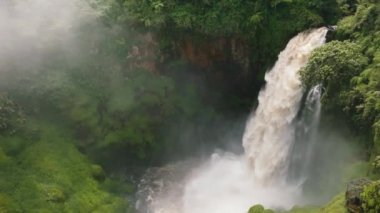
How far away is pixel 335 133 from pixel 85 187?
33.3ft

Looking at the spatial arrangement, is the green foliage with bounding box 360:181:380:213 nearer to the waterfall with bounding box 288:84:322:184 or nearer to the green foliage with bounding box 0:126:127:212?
the waterfall with bounding box 288:84:322:184

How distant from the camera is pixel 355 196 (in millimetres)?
13242

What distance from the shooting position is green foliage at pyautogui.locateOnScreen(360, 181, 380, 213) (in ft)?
40.0

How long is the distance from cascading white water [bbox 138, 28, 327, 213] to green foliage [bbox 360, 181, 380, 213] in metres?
5.86

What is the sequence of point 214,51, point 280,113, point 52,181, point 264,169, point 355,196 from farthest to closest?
point 214,51, point 264,169, point 280,113, point 52,181, point 355,196

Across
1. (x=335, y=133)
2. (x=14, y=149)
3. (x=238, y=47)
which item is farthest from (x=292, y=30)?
(x=14, y=149)

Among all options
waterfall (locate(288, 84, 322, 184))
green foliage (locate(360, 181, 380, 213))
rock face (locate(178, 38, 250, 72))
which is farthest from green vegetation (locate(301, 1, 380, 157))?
rock face (locate(178, 38, 250, 72))

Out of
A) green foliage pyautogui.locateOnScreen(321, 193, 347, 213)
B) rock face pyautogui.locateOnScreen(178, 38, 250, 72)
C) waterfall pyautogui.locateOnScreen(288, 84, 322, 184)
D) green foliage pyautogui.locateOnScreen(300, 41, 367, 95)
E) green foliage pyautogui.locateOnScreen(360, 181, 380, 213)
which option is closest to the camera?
green foliage pyautogui.locateOnScreen(360, 181, 380, 213)

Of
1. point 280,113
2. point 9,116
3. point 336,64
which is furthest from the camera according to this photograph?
point 9,116

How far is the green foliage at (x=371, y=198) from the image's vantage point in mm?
12188

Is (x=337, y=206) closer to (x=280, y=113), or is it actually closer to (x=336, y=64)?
(x=336, y=64)

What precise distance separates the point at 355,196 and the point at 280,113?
7.59 meters

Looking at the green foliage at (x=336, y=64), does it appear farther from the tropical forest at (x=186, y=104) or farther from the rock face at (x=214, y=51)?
the rock face at (x=214, y=51)

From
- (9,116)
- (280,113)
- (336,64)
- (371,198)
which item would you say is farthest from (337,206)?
→ (9,116)
